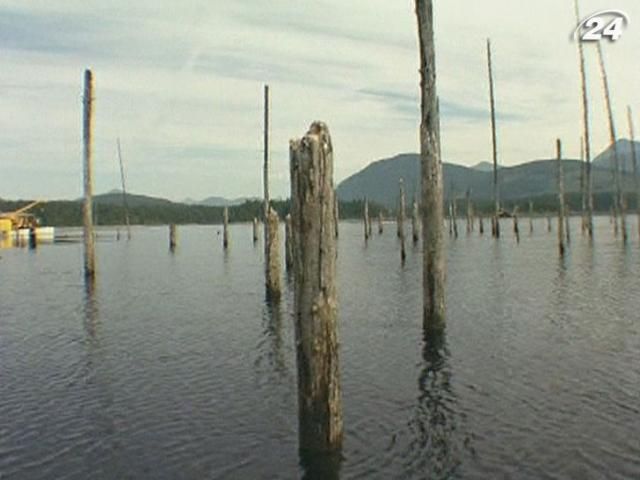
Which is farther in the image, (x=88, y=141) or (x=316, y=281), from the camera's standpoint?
(x=88, y=141)

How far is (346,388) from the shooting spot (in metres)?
12.1

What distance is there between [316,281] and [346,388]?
4252 mm

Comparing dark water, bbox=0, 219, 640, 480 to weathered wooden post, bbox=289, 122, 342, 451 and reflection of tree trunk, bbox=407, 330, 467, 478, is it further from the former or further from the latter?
weathered wooden post, bbox=289, 122, 342, 451

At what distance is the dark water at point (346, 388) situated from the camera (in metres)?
8.62

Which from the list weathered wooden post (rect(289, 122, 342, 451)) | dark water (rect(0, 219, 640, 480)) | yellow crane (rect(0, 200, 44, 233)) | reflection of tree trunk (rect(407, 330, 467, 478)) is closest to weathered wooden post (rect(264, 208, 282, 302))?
dark water (rect(0, 219, 640, 480))

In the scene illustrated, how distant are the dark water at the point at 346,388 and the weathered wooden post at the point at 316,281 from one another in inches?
31.0

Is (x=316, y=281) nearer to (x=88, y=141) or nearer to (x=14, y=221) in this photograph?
(x=88, y=141)

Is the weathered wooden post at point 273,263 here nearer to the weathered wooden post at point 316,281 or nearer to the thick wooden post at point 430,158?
the thick wooden post at point 430,158

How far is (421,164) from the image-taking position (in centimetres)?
1572

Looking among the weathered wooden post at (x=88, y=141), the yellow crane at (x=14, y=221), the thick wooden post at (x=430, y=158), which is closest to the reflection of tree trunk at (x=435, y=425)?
the thick wooden post at (x=430, y=158)

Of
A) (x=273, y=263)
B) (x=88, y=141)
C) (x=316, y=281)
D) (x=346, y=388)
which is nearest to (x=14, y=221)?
(x=88, y=141)

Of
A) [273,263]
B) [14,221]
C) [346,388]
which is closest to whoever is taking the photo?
[346,388]

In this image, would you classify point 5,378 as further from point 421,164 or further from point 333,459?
point 421,164

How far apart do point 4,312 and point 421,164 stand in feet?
55.9
